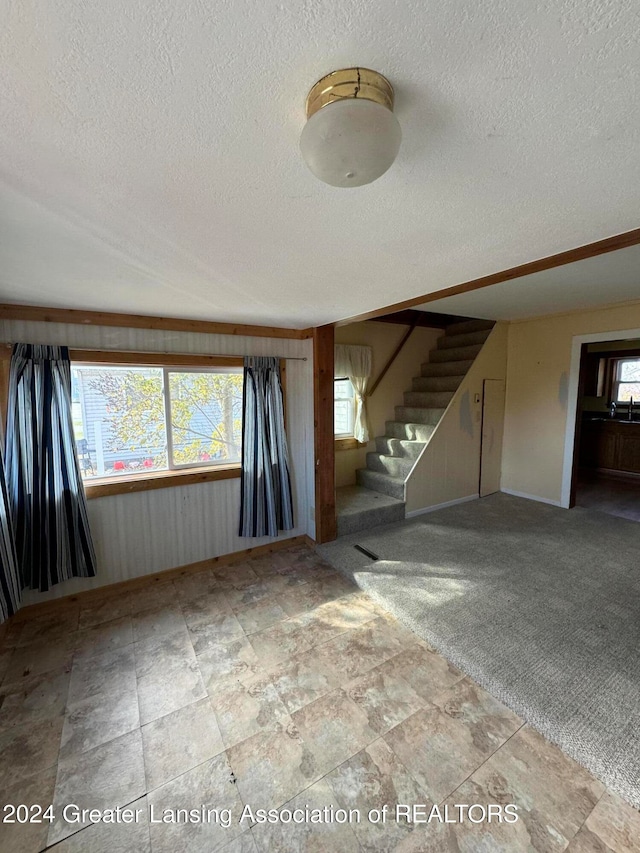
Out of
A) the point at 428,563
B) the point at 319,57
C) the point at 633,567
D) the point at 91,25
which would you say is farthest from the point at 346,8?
the point at 633,567

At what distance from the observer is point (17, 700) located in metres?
1.87

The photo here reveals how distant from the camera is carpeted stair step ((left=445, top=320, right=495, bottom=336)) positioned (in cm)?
492

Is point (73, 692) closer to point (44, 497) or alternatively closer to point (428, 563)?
point (44, 497)

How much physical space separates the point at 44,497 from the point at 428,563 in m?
3.07

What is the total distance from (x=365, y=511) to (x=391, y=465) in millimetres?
835

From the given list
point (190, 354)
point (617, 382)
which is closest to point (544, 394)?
point (617, 382)

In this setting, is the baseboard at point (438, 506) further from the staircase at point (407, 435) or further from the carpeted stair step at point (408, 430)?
the carpeted stair step at point (408, 430)

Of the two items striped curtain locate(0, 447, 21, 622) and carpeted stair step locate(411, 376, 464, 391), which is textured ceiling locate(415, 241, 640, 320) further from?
striped curtain locate(0, 447, 21, 622)

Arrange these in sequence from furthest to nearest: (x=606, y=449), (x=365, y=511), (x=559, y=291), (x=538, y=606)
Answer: (x=606, y=449)
(x=365, y=511)
(x=559, y=291)
(x=538, y=606)

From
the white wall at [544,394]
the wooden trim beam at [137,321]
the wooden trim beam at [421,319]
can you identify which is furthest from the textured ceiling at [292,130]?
the white wall at [544,394]

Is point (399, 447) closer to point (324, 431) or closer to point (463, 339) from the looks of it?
point (324, 431)

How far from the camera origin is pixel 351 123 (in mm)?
699

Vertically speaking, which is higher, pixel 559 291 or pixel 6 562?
pixel 559 291

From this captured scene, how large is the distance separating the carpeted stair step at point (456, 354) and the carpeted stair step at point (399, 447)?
150 cm
